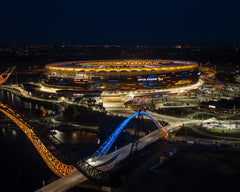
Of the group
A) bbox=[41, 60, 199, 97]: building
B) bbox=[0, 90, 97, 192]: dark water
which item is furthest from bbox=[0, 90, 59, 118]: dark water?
bbox=[41, 60, 199, 97]: building

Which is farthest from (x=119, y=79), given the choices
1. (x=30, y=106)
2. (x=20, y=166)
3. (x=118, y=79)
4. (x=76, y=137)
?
(x=20, y=166)

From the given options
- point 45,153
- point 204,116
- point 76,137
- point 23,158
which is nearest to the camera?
point 45,153

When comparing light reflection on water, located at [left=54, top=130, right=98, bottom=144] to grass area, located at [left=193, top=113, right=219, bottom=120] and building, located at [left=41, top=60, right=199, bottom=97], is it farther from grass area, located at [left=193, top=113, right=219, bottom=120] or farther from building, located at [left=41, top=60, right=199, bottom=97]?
building, located at [left=41, top=60, right=199, bottom=97]

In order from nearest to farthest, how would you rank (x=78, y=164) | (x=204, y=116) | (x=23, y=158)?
1. (x=78, y=164)
2. (x=23, y=158)
3. (x=204, y=116)

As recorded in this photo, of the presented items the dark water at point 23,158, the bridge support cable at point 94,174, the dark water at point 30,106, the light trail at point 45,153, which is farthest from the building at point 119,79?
the bridge support cable at point 94,174

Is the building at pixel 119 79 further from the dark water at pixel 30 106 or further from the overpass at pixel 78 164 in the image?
the overpass at pixel 78 164

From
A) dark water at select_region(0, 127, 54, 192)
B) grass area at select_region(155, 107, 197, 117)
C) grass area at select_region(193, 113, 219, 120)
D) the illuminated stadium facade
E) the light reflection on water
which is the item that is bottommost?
dark water at select_region(0, 127, 54, 192)

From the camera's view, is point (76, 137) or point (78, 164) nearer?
point (78, 164)

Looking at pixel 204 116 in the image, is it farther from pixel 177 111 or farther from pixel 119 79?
pixel 119 79
